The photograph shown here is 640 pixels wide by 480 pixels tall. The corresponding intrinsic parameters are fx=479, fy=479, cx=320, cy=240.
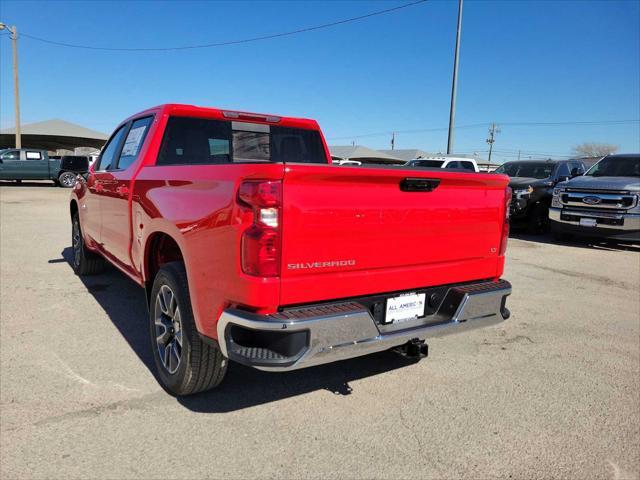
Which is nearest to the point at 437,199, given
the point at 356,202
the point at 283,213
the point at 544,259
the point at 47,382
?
the point at 356,202

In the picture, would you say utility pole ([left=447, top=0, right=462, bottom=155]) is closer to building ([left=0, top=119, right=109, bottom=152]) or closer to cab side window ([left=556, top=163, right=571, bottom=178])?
cab side window ([left=556, top=163, right=571, bottom=178])

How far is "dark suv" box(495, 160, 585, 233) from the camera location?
12.2 metres

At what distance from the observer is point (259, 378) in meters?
3.48

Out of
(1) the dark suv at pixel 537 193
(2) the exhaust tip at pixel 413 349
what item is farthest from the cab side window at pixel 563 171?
(2) the exhaust tip at pixel 413 349

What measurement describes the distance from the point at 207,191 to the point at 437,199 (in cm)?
137

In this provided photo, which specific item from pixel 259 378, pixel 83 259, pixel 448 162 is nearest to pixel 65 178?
pixel 448 162

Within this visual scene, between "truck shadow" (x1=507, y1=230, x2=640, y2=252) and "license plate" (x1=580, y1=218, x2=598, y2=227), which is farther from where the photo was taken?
"truck shadow" (x1=507, y1=230, x2=640, y2=252)

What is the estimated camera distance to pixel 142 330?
14.2 feet

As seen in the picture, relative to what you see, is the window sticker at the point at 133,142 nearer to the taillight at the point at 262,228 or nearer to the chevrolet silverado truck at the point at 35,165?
the taillight at the point at 262,228

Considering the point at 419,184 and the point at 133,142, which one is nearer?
the point at 419,184

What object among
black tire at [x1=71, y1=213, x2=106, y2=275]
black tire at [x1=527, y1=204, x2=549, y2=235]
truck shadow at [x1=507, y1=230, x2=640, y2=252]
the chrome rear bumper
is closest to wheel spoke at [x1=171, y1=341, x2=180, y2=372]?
the chrome rear bumper

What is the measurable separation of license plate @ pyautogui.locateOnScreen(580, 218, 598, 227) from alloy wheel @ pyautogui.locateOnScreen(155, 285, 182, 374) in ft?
32.1

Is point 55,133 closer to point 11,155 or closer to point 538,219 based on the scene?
point 11,155

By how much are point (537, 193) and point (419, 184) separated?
1083 centimetres
